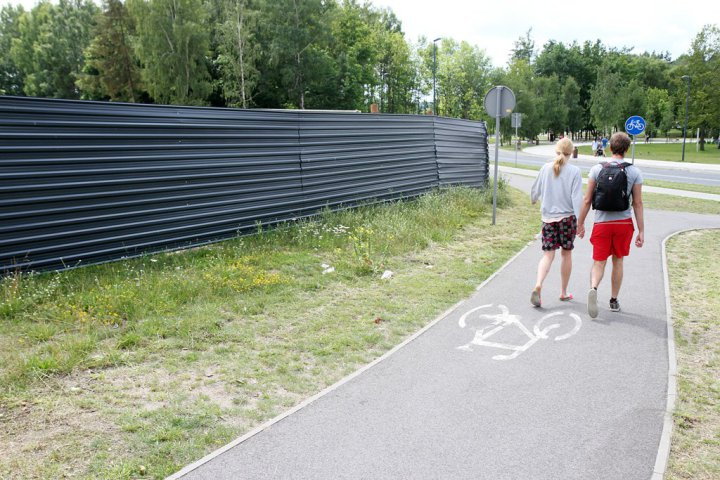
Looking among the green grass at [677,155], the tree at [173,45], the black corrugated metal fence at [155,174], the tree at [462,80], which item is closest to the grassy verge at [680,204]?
the black corrugated metal fence at [155,174]

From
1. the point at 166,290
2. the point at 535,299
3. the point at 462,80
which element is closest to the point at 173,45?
the point at 462,80

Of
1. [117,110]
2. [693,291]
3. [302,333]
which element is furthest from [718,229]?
[117,110]

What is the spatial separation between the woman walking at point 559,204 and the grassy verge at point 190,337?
117 centimetres

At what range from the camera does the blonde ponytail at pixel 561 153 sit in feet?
20.5

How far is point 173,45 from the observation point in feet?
155

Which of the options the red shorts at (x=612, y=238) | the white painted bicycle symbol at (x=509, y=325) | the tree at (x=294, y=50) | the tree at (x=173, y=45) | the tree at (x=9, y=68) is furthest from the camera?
the tree at (x=9, y=68)

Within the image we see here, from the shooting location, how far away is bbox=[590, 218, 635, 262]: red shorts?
5.89m

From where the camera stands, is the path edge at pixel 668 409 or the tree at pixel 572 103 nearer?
the path edge at pixel 668 409

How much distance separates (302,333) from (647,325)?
3.67 metres

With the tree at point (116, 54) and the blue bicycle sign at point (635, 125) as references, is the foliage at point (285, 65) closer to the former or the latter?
the tree at point (116, 54)

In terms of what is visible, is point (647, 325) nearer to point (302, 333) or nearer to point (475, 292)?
point (475, 292)

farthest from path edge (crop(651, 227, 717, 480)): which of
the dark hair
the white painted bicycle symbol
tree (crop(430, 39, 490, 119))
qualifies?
tree (crop(430, 39, 490, 119))

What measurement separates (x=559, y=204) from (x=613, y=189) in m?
0.69

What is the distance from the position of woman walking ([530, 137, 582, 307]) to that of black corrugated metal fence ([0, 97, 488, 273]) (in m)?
4.62
